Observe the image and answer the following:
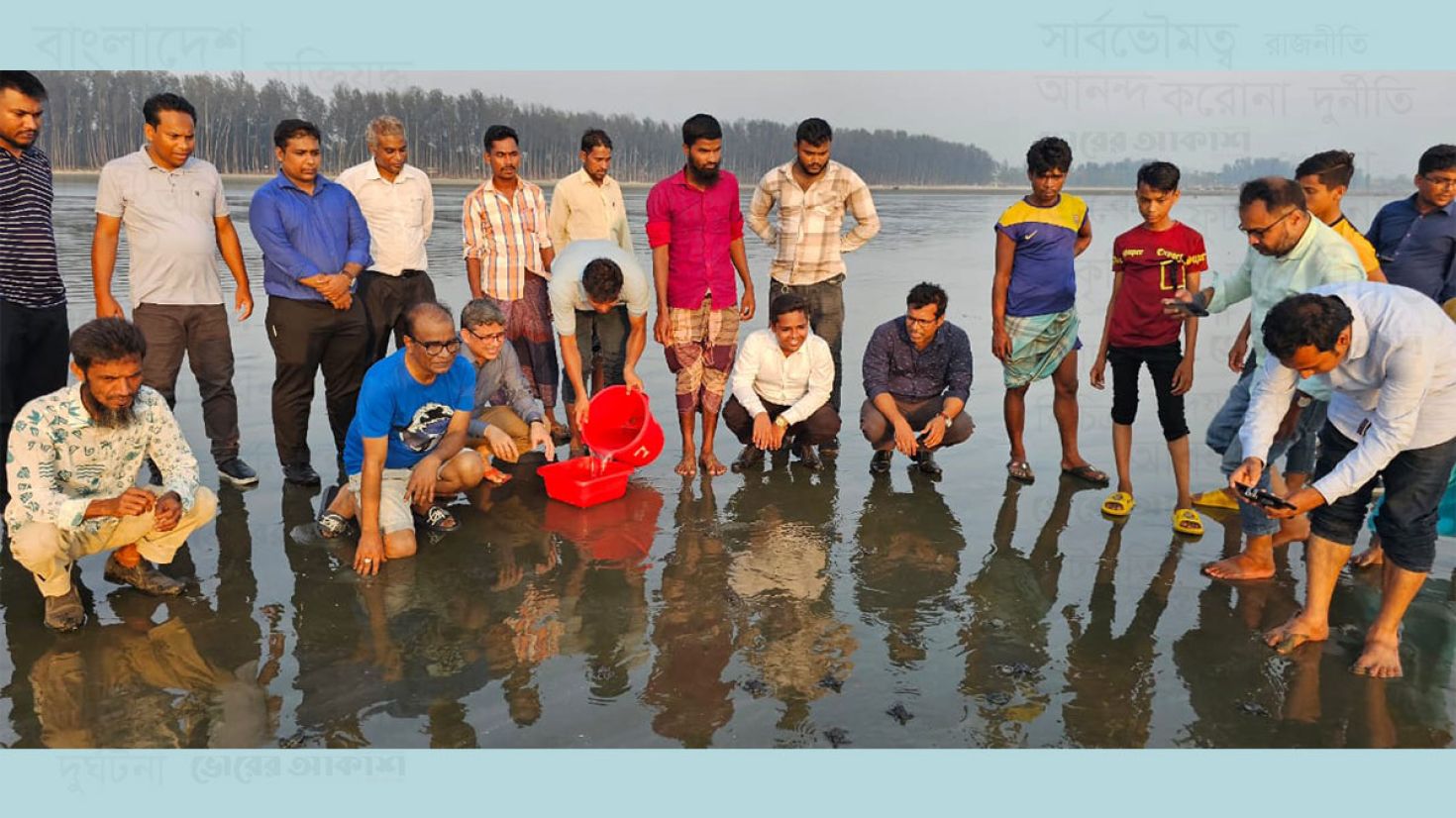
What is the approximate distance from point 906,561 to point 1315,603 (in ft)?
5.19

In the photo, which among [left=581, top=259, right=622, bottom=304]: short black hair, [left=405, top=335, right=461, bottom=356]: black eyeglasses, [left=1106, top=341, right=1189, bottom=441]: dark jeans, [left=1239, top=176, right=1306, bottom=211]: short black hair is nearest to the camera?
[left=1239, top=176, right=1306, bottom=211]: short black hair

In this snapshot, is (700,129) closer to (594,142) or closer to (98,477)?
(594,142)

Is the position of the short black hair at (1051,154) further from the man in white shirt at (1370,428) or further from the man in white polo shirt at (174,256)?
the man in white polo shirt at (174,256)

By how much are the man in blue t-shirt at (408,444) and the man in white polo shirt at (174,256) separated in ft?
3.37

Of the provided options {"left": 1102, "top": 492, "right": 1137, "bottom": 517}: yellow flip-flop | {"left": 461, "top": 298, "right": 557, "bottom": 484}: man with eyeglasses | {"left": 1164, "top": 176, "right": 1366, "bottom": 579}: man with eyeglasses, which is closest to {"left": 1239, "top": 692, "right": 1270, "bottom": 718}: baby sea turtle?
{"left": 1164, "top": 176, "right": 1366, "bottom": 579}: man with eyeglasses

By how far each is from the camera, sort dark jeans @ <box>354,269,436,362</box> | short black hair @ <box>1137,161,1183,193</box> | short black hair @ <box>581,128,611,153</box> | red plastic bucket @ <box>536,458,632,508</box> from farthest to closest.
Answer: short black hair @ <box>581,128,611,153</box> → dark jeans @ <box>354,269,436,362</box> → red plastic bucket @ <box>536,458,632,508</box> → short black hair @ <box>1137,161,1183,193</box>

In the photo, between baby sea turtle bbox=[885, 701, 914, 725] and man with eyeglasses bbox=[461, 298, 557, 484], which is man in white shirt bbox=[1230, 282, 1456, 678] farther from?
man with eyeglasses bbox=[461, 298, 557, 484]

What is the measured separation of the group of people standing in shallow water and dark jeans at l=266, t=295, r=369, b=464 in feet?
0.05

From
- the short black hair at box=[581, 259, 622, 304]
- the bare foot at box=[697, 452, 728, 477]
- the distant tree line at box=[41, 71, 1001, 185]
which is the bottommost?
the bare foot at box=[697, 452, 728, 477]

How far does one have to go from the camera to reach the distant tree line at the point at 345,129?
92.1 ft

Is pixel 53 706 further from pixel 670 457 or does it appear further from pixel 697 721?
pixel 670 457

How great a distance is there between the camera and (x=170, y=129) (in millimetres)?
4816

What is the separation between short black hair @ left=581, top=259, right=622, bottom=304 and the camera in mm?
5133

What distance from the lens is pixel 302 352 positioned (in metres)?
5.21
